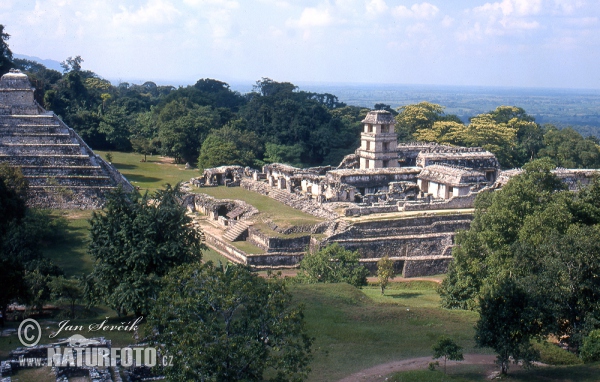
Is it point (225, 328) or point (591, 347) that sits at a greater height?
point (225, 328)

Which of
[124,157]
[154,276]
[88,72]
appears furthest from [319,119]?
[88,72]

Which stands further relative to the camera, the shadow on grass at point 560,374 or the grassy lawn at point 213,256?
the grassy lawn at point 213,256

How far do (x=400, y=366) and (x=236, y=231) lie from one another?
58.9 ft

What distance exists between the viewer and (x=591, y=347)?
1688 cm

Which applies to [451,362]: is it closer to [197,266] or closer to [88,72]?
[197,266]

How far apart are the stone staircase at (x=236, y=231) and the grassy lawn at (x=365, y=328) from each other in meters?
9.72

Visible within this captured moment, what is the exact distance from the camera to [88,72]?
110250 millimetres

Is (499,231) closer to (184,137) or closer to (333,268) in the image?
(333,268)

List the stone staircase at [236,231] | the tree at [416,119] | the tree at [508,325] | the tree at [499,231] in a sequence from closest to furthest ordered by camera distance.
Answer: the tree at [508,325] < the tree at [499,231] < the stone staircase at [236,231] < the tree at [416,119]

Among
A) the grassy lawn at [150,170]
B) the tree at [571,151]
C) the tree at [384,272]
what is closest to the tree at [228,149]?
the grassy lawn at [150,170]

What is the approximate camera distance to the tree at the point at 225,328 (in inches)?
496

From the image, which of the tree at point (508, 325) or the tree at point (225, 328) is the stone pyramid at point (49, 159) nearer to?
the tree at point (225, 328)

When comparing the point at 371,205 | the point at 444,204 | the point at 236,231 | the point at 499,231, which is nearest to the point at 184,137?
the point at 236,231

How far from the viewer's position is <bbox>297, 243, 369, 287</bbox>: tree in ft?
89.3
